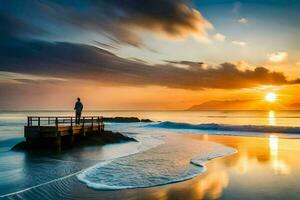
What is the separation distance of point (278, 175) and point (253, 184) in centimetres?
250

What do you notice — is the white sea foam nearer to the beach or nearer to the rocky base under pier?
the beach

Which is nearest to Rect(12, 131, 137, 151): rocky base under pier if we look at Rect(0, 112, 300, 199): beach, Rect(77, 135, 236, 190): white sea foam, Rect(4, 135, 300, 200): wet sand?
Rect(0, 112, 300, 199): beach

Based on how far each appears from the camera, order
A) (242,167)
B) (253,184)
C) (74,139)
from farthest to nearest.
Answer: (74,139)
(242,167)
(253,184)

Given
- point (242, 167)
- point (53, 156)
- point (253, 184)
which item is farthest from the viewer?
point (53, 156)

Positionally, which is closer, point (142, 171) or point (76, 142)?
point (142, 171)

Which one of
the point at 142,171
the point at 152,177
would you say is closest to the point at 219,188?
the point at 152,177

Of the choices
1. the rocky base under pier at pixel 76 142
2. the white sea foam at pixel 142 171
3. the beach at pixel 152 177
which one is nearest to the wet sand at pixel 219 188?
the beach at pixel 152 177

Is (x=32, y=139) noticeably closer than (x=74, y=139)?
Yes

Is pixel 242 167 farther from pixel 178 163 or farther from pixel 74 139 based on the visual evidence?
pixel 74 139

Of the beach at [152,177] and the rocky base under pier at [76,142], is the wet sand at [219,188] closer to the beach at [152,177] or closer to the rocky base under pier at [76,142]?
the beach at [152,177]

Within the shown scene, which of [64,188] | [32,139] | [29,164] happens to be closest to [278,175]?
[64,188]

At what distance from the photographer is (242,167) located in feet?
51.9

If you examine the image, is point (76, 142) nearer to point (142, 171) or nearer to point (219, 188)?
point (142, 171)

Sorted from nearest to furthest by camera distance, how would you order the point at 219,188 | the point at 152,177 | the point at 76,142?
the point at 219,188
the point at 152,177
the point at 76,142
